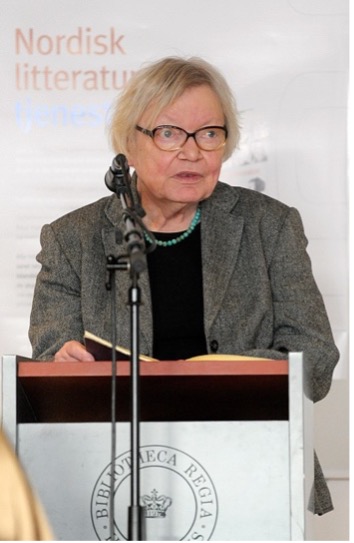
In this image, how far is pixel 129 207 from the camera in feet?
8.85

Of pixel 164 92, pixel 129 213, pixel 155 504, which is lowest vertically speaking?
pixel 155 504

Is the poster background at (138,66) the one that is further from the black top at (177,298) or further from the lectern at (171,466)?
the lectern at (171,466)

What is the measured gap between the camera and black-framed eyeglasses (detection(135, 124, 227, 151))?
3.45 m

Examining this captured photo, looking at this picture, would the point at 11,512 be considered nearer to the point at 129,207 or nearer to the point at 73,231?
the point at 129,207

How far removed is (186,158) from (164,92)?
8.0 inches

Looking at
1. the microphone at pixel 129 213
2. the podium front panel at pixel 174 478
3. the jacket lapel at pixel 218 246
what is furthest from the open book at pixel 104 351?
the jacket lapel at pixel 218 246

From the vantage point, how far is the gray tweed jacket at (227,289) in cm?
338

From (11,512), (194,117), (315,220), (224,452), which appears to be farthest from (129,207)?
(315,220)

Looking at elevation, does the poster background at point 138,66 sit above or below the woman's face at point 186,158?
above

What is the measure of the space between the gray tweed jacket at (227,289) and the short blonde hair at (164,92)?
206 millimetres

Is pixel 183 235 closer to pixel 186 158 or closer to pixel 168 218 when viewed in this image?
pixel 168 218

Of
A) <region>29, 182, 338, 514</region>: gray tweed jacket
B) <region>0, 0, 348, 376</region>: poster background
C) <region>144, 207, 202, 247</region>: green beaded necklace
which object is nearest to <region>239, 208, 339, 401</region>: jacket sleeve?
<region>29, 182, 338, 514</region>: gray tweed jacket

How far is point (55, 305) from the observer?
3434mm

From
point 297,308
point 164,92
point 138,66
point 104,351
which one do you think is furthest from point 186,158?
point 138,66
